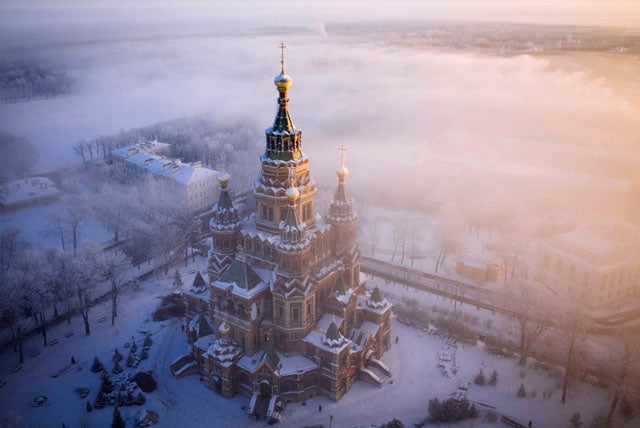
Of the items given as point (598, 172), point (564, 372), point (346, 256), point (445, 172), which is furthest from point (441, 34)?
point (564, 372)

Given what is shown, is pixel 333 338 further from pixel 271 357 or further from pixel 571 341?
pixel 571 341

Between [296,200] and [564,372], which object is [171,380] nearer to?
[296,200]

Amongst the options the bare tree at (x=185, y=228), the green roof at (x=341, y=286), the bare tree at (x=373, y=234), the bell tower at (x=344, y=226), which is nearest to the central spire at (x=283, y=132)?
the bell tower at (x=344, y=226)

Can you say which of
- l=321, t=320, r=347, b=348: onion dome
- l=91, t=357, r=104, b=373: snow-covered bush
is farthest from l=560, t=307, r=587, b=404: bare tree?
l=91, t=357, r=104, b=373: snow-covered bush

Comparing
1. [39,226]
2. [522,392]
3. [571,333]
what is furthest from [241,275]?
[39,226]

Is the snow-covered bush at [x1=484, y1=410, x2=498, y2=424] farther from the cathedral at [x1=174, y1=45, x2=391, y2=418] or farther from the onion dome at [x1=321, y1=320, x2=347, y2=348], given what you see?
the onion dome at [x1=321, y1=320, x2=347, y2=348]

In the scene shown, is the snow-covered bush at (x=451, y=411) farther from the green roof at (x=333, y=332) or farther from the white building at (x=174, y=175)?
the white building at (x=174, y=175)
